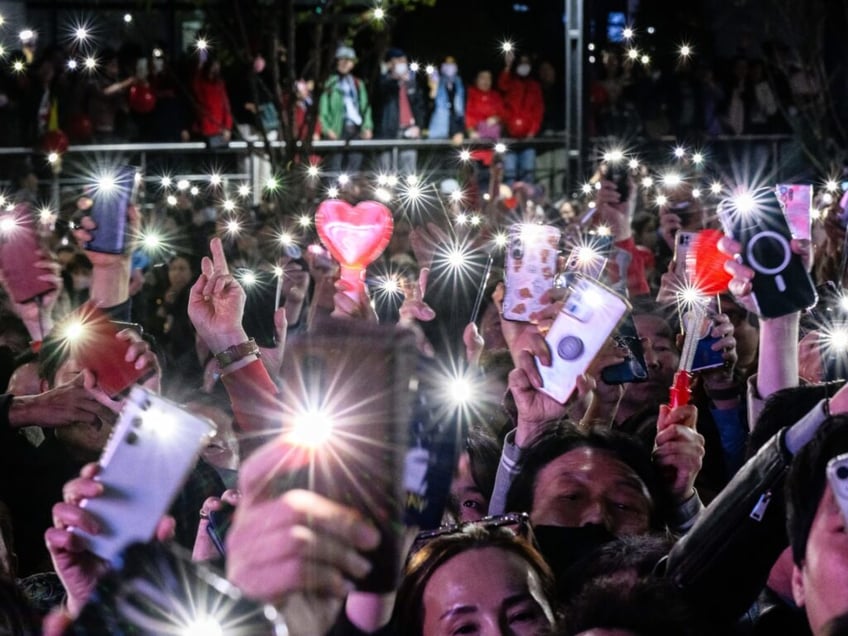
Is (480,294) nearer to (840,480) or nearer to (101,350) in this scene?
(101,350)

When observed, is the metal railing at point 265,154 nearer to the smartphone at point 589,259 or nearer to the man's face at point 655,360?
the smartphone at point 589,259

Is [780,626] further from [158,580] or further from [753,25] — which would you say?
[753,25]

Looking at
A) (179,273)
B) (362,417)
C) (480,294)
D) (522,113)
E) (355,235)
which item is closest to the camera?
(362,417)

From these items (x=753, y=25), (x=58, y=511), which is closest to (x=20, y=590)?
(x=58, y=511)

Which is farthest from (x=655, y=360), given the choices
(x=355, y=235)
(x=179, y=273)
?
(x=179, y=273)

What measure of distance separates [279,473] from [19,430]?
6.47ft

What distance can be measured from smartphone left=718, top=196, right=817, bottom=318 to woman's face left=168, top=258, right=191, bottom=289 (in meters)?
5.16

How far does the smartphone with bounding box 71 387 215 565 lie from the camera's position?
7.38 ft

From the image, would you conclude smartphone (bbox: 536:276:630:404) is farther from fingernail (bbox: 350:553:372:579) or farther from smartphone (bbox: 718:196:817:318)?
fingernail (bbox: 350:553:372:579)

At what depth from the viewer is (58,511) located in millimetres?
2289

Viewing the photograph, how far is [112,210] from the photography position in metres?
4.41

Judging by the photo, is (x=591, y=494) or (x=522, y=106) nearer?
(x=591, y=494)

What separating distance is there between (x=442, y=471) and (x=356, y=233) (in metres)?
2.95

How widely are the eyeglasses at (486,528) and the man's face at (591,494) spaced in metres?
0.37
